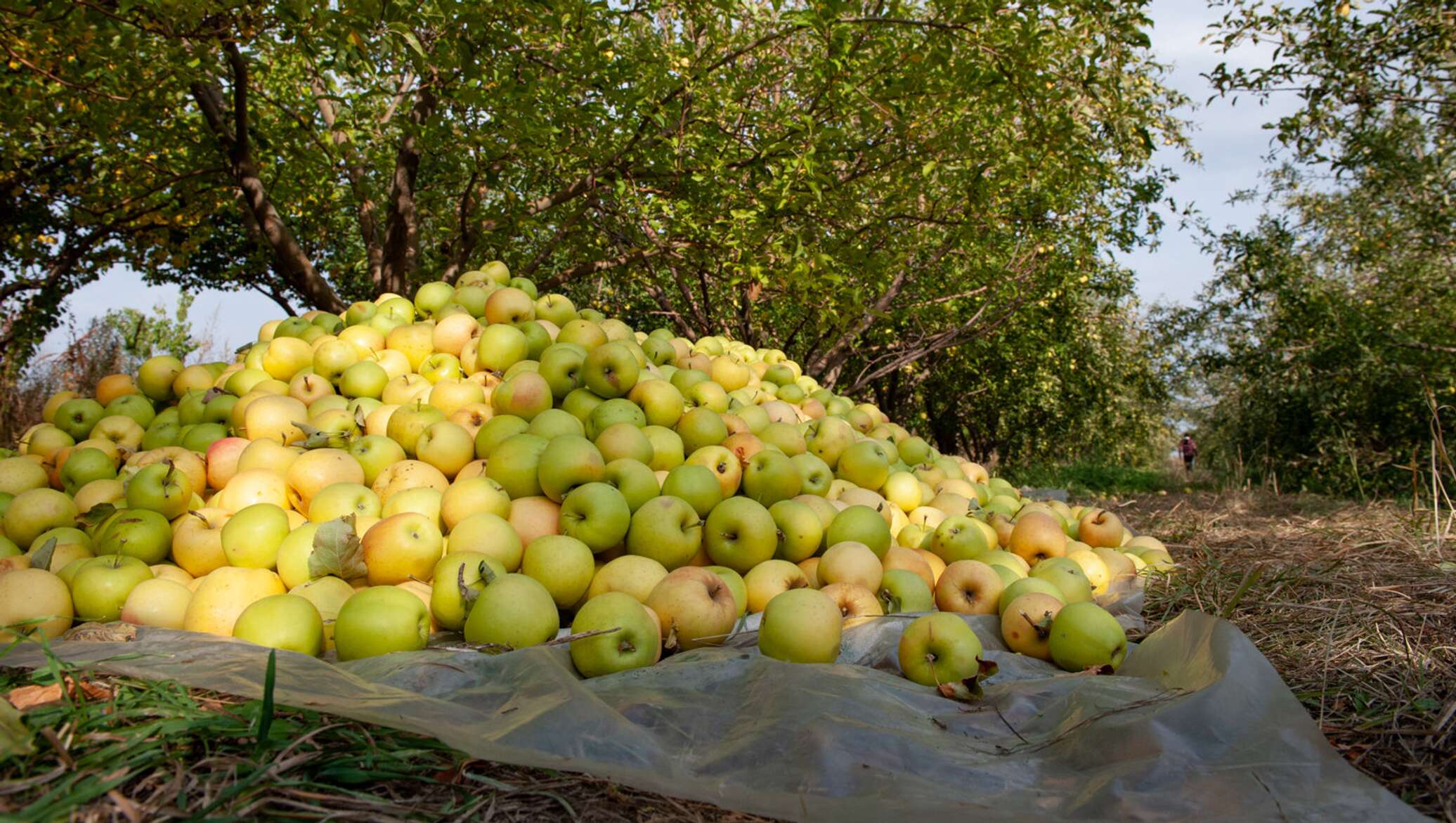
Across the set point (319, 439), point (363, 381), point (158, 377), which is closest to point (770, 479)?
point (319, 439)

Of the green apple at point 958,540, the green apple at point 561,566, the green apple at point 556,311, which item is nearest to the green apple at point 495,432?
the green apple at point 561,566

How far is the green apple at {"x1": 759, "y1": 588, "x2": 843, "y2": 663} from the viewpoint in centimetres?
227

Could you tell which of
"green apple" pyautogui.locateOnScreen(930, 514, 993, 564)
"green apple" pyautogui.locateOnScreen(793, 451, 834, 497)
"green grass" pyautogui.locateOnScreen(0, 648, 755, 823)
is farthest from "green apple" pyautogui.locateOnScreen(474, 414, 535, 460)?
"green apple" pyautogui.locateOnScreen(930, 514, 993, 564)

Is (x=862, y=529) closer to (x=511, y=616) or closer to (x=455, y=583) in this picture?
(x=511, y=616)

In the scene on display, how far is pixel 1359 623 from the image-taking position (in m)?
2.51

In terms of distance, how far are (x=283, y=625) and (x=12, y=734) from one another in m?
0.87

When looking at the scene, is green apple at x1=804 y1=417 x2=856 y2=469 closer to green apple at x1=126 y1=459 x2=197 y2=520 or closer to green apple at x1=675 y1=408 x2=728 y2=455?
green apple at x1=675 y1=408 x2=728 y2=455

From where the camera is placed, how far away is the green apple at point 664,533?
2754mm

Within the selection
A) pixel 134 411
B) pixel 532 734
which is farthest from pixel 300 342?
pixel 532 734

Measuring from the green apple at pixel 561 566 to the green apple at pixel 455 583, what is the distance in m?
0.13

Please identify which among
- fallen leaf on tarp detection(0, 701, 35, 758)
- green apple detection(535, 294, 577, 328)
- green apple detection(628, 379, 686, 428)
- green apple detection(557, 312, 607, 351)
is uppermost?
green apple detection(535, 294, 577, 328)

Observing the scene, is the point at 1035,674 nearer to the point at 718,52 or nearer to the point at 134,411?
the point at 134,411

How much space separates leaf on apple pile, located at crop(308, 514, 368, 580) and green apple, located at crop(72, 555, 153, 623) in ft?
1.88

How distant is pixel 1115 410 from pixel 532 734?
21682 millimetres
